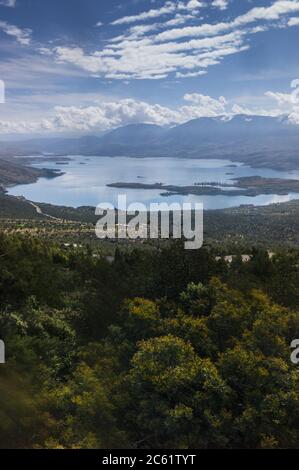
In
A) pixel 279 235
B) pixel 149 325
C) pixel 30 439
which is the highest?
pixel 149 325

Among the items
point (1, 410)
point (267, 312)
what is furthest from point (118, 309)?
point (1, 410)

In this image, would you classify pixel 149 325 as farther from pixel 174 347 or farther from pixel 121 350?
pixel 174 347

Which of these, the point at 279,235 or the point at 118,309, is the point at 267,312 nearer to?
the point at 118,309

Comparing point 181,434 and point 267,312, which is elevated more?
point 267,312
